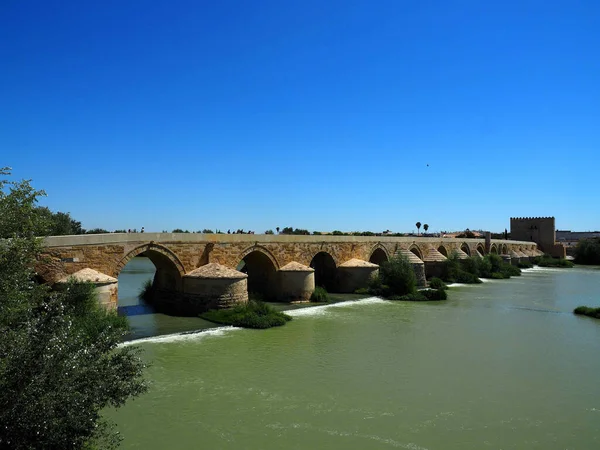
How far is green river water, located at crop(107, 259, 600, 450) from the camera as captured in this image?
6.36 m

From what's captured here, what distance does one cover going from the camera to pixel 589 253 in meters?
49.7

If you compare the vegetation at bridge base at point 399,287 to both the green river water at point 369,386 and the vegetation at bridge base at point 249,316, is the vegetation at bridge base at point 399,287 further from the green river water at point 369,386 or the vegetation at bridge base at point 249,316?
the vegetation at bridge base at point 249,316

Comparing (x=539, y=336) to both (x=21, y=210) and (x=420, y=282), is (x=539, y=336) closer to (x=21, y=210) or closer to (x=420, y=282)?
(x=420, y=282)

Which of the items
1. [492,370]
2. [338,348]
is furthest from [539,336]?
[338,348]

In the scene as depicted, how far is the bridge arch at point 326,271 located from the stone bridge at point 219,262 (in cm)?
5

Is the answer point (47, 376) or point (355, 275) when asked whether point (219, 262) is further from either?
point (47, 376)

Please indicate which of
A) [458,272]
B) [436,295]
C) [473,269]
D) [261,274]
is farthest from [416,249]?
[261,274]

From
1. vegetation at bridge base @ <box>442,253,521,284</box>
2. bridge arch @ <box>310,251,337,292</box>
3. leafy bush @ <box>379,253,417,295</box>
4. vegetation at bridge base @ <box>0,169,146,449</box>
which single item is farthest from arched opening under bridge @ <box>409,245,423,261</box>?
vegetation at bridge base @ <box>0,169,146,449</box>

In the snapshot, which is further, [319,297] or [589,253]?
[589,253]

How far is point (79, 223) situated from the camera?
31703mm

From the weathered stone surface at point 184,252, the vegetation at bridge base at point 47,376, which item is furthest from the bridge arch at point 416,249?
the vegetation at bridge base at point 47,376

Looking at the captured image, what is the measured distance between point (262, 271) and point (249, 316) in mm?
5493

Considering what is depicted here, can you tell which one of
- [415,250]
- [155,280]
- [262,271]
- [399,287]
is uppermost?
[415,250]

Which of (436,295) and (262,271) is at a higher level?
(262,271)
